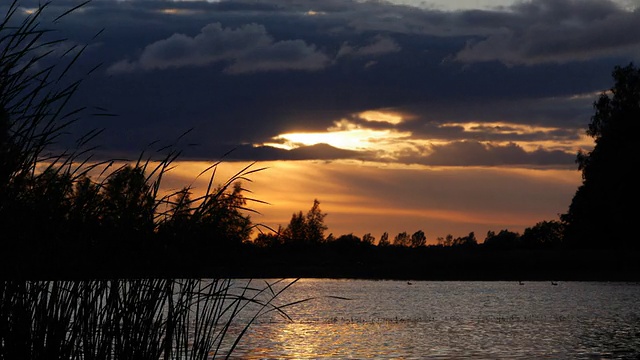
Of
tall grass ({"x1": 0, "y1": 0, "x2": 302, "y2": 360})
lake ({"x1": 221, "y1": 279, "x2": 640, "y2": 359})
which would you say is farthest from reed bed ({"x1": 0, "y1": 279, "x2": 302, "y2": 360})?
lake ({"x1": 221, "y1": 279, "x2": 640, "y2": 359})

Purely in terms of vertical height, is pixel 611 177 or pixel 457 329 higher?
pixel 611 177

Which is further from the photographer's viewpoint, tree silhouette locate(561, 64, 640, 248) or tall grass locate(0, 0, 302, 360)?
tree silhouette locate(561, 64, 640, 248)

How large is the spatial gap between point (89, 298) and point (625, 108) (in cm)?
6832

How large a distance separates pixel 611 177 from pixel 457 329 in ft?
137

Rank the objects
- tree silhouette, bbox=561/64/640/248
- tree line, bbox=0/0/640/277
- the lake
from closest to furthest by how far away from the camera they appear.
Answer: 1. tree line, bbox=0/0/640/277
2. the lake
3. tree silhouette, bbox=561/64/640/248

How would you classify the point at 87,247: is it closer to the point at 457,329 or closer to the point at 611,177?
the point at 457,329

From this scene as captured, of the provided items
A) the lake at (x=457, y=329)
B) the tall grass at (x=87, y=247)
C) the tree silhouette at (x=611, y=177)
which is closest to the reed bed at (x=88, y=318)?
the tall grass at (x=87, y=247)

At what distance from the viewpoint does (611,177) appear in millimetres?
66500

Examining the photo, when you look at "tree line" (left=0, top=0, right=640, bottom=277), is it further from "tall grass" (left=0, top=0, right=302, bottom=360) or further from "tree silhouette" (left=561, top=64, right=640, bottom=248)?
"tree silhouette" (left=561, top=64, right=640, bottom=248)

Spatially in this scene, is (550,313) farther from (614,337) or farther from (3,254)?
(3,254)

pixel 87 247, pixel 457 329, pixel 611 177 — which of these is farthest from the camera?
pixel 611 177

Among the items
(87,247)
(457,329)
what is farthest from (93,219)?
(457,329)

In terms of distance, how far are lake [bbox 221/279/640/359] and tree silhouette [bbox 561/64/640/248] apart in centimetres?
1737

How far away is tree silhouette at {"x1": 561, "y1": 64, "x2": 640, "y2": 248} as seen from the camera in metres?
66.1
